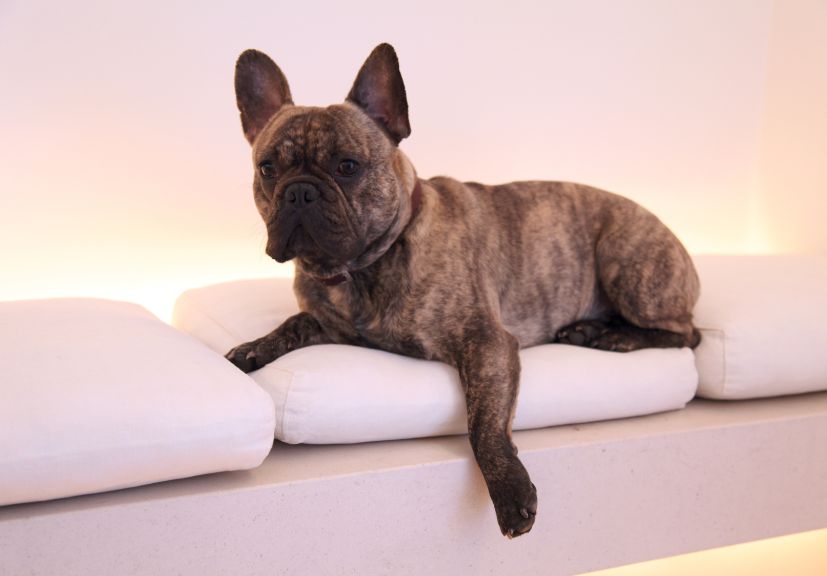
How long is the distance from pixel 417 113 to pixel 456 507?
6.26ft

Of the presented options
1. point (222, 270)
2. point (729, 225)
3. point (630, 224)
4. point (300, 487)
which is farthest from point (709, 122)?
point (300, 487)

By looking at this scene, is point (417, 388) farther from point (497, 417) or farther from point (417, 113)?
point (417, 113)

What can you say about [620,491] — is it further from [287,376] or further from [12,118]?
[12,118]

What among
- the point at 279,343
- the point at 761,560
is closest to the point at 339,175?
the point at 279,343

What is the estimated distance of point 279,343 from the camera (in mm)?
2172

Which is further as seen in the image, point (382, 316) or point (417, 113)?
point (417, 113)

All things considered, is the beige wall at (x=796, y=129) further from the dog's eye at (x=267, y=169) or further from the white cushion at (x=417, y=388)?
the dog's eye at (x=267, y=169)

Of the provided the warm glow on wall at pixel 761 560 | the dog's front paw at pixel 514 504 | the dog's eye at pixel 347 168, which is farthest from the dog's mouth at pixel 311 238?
the warm glow on wall at pixel 761 560

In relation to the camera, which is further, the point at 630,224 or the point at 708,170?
the point at 708,170

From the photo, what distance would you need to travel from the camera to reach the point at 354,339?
2.20 m

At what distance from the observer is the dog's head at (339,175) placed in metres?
1.88

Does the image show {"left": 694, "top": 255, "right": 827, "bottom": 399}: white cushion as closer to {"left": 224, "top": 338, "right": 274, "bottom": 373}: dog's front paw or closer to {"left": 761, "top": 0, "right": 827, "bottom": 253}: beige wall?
{"left": 224, "top": 338, "right": 274, "bottom": 373}: dog's front paw

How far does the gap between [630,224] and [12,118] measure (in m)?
1.99

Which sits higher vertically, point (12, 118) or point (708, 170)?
point (12, 118)
